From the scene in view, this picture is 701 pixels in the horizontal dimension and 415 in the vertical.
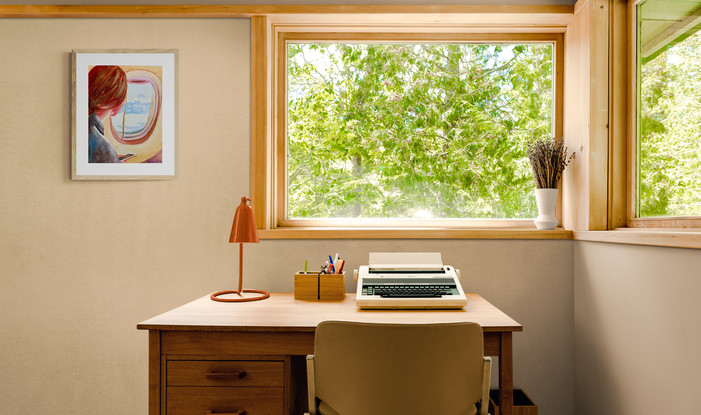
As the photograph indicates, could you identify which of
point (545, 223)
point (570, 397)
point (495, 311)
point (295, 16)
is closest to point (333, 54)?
point (295, 16)

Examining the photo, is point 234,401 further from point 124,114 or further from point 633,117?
point 633,117

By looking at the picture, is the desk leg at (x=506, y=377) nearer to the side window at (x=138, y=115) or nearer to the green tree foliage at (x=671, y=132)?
the green tree foliage at (x=671, y=132)

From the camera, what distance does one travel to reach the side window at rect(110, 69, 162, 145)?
2277 mm

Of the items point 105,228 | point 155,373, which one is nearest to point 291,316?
point 155,373

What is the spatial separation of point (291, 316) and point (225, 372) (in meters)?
0.28

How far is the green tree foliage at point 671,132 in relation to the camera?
1.59 meters

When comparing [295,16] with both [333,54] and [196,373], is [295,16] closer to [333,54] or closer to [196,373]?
[333,54]

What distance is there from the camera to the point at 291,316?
5.30ft

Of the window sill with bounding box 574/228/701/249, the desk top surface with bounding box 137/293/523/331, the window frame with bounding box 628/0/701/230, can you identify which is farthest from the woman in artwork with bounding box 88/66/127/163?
the window frame with bounding box 628/0/701/230

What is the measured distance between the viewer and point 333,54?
95.3 inches

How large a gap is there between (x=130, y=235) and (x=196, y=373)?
104 centimetres

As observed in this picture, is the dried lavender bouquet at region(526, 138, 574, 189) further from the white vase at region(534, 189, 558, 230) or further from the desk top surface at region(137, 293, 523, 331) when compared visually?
the desk top surface at region(137, 293, 523, 331)

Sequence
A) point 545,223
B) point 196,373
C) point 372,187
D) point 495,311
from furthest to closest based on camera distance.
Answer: point 372,187 → point 545,223 → point 495,311 → point 196,373

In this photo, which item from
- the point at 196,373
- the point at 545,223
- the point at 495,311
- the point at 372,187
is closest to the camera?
the point at 196,373
